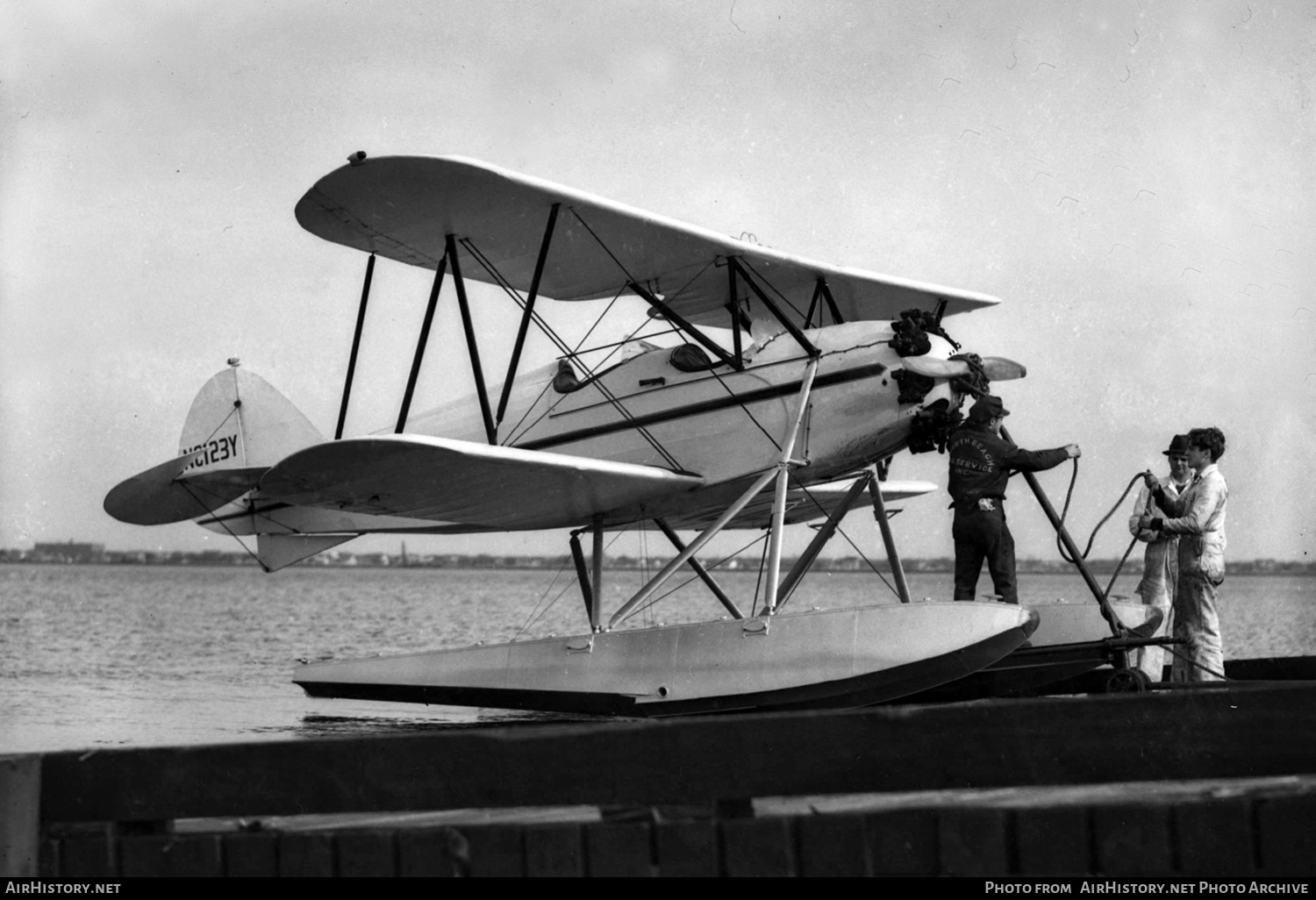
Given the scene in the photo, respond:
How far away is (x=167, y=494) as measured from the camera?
12.3m

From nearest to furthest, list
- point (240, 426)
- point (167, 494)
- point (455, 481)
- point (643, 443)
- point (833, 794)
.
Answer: point (833, 794) → point (455, 481) → point (643, 443) → point (167, 494) → point (240, 426)

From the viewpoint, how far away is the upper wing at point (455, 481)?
29.1ft

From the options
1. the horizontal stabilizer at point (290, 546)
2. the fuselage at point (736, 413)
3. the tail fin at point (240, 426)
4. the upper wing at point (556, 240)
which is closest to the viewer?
the upper wing at point (556, 240)

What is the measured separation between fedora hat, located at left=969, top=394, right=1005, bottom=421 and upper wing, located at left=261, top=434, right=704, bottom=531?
8.23 feet

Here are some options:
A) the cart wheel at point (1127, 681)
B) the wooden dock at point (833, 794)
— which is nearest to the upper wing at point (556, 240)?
the cart wheel at point (1127, 681)

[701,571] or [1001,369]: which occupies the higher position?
[1001,369]

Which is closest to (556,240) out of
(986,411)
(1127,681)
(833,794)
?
(986,411)

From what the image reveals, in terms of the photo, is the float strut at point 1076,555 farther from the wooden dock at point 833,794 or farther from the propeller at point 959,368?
the wooden dock at point 833,794

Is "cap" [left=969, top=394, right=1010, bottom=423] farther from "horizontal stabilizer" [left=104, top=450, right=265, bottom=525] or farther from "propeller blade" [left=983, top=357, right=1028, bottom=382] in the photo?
"horizontal stabilizer" [left=104, top=450, right=265, bottom=525]

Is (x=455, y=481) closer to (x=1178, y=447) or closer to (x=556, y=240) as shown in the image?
(x=556, y=240)

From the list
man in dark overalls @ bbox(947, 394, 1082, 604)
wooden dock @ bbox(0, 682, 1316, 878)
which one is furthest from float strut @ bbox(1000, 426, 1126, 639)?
wooden dock @ bbox(0, 682, 1316, 878)

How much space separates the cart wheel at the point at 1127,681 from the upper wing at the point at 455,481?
4224mm

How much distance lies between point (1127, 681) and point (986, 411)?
2.49m

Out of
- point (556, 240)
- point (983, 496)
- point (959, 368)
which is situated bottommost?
point (983, 496)
